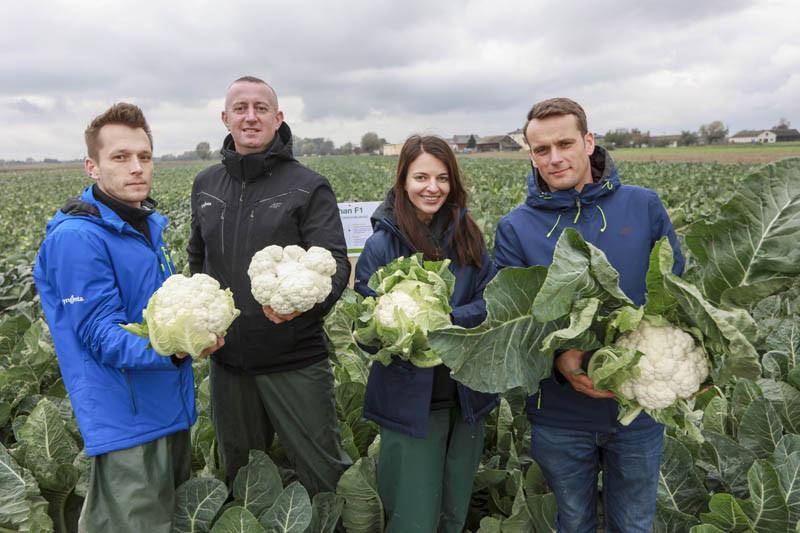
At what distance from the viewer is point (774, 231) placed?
172 cm

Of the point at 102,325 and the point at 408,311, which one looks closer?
the point at 102,325

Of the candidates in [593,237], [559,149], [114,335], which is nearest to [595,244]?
[593,237]

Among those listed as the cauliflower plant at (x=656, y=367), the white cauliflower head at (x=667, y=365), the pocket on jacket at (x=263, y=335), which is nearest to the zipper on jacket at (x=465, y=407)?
the cauliflower plant at (x=656, y=367)

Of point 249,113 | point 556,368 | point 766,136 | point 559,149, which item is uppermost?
point 766,136

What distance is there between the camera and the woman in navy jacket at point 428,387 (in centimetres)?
253

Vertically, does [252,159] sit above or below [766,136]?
below

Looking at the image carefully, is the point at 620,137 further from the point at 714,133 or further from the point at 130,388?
the point at 130,388

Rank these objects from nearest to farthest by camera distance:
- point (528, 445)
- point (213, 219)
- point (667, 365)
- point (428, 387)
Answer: point (667, 365)
point (428, 387)
point (213, 219)
point (528, 445)

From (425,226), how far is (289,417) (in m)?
1.33

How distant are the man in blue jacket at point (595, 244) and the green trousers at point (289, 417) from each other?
3.94 ft

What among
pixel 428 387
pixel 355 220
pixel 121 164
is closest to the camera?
pixel 121 164

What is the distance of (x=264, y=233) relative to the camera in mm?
2855

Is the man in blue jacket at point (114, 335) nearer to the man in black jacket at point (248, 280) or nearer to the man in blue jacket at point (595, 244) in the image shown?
the man in black jacket at point (248, 280)

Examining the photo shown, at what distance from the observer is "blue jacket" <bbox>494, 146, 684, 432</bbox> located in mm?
2281
